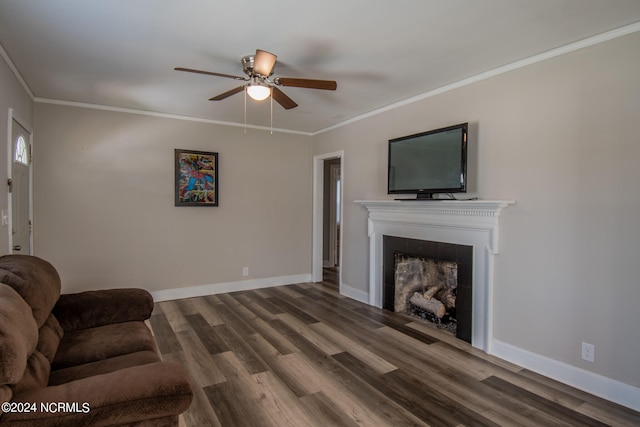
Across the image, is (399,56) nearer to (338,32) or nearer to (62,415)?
(338,32)

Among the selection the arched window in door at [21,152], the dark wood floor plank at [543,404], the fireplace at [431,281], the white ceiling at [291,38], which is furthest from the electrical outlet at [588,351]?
the arched window in door at [21,152]

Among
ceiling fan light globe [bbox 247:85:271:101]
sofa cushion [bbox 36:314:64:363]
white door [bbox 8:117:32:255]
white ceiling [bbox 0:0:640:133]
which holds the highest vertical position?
white ceiling [bbox 0:0:640:133]

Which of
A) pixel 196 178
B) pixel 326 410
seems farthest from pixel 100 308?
pixel 196 178

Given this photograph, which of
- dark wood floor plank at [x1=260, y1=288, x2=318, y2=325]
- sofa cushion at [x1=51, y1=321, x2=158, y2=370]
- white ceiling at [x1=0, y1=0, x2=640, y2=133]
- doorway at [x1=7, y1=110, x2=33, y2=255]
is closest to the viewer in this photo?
sofa cushion at [x1=51, y1=321, x2=158, y2=370]

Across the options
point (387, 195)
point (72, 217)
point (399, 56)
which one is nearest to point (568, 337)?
point (387, 195)

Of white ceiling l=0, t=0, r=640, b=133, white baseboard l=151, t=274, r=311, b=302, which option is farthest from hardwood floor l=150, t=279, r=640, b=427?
white ceiling l=0, t=0, r=640, b=133

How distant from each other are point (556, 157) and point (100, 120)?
4846 millimetres

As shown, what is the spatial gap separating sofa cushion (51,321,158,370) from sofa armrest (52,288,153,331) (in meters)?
0.07

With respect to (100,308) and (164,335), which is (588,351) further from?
(164,335)

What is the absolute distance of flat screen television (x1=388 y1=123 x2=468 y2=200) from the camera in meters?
3.13

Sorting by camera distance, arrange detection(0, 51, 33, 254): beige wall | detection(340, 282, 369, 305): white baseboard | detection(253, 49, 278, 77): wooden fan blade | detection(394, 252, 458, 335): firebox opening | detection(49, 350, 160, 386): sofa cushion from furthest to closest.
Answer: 1. detection(340, 282, 369, 305): white baseboard
2. detection(394, 252, 458, 335): firebox opening
3. detection(0, 51, 33, 254): beige wall
4. detection(253, 49, 278, 77): wooden fan blade
5. detection(49, 350, 160, 386): sofa cushion

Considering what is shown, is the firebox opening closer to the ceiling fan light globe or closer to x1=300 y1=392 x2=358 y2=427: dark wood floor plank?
x1=300 y1=392 x2=358 y2=427: dark wood floor plank

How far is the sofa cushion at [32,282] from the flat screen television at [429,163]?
3135mm

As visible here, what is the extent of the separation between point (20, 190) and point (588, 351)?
513cm
